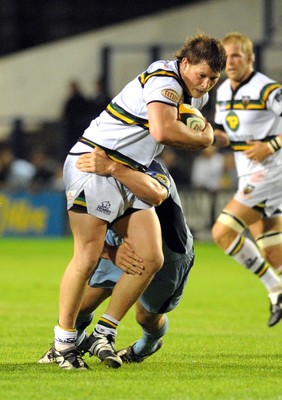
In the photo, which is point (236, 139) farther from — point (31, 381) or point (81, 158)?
point (31, 381)

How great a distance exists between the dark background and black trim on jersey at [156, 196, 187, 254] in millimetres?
18973

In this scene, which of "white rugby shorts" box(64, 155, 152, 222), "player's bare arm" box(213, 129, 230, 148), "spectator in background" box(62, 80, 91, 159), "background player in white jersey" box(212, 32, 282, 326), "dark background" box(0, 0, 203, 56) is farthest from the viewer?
"dark background" box(0, 0, 203, 56)

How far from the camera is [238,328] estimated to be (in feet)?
30.6

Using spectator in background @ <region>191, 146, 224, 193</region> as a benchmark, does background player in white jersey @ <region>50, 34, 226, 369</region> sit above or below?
above

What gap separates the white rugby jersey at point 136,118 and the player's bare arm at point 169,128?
0.08 meters

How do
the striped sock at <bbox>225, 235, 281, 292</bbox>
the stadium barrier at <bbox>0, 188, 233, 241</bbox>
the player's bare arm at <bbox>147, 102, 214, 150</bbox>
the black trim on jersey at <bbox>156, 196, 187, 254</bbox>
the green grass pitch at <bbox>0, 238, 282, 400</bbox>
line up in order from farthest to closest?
the stadium barrier at <bbox>0, 188, 233, 241</bbox>, the striped sock at <bbox>225, 235, 281, 292</bbox>, the black trim on jersey at <bbox>156, 196, 187, 254</bbox>, the player's bare arm at <bbox>147, 102, 214, 150</bbox>, the green grass pitch at <bbox>0, 238, 282, 400</bbox>

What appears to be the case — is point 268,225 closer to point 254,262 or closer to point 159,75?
point 254,262

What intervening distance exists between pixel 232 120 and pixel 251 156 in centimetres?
46

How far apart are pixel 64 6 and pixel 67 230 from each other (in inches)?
282

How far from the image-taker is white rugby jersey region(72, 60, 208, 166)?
648cm

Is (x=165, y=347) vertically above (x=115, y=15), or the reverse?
(x=165, y=347)

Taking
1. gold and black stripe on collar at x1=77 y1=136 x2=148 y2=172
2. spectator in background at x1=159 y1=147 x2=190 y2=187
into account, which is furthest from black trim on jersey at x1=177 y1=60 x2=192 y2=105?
spectator in background at x1=159 y1=147 x2=190 y2=187

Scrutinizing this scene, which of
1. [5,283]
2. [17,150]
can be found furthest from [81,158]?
[17,150]

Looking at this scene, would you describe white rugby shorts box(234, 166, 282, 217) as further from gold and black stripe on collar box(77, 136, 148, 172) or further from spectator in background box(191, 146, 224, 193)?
spectator in background box(191, 146, 224, 193)
